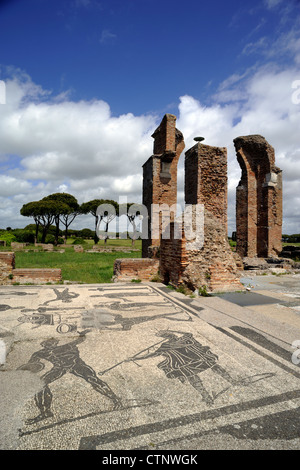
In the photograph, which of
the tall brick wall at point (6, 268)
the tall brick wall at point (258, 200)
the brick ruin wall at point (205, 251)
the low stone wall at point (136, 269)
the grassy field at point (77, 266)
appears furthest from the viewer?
the tall brick wall at point (258, 200)

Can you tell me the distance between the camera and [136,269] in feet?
25.6

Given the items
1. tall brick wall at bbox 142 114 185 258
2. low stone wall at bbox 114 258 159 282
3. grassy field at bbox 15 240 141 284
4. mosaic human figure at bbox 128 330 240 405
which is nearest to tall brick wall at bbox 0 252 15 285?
grassy field at bbox 15 240 141 284

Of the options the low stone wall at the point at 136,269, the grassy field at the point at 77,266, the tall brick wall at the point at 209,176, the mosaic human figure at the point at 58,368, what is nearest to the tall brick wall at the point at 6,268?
the grassy field at the point at 77,266

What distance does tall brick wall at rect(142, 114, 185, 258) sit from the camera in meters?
9.46

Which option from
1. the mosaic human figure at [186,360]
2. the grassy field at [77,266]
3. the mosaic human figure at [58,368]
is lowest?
the grassy field at [77,266]

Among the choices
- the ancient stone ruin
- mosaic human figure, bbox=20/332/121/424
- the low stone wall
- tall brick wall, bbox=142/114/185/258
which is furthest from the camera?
tall brick wall, bbox=142/114/185/258

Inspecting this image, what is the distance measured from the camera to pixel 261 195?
15.0m

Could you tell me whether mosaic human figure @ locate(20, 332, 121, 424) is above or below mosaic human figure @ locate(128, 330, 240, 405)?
above

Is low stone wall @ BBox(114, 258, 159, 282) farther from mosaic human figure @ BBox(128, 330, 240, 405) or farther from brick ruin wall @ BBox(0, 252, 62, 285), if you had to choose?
mosaic human figure @ BBox(128, 330, 240, 405)

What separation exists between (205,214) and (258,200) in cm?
960

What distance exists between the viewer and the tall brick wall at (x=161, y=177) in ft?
31.0

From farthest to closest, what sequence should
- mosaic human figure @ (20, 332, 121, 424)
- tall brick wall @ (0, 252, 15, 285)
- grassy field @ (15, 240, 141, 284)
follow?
grassy field @ (15, 240, 141, 284), tall brick wall @ (0, 252, 15, 285), mosaic human figure @ (20, 332, 121, 424)

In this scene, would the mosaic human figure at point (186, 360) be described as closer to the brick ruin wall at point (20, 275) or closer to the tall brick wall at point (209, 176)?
the brick ruin wall at point (20, 275)

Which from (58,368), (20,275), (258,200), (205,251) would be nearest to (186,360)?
(58,368)
